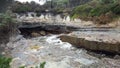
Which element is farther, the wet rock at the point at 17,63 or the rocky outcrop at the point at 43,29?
the rocky outcrop at the point at 43,29

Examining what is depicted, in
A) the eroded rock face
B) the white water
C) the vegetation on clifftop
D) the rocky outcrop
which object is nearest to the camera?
the white water

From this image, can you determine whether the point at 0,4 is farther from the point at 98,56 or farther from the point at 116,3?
the point at 116,3

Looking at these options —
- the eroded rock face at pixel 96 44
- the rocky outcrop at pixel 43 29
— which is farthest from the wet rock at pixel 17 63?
the rocky outcrop at pixel 43 29

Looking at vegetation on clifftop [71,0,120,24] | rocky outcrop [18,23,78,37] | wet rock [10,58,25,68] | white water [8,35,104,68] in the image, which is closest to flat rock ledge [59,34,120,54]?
white water [8,35,104,68]

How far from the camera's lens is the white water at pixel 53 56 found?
11.7 meters

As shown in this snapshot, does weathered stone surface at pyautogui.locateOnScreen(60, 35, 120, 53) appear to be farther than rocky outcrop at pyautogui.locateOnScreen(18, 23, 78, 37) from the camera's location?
No

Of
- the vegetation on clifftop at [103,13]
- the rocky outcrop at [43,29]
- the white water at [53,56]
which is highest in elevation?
the vegetation on clifftop at [103,13]

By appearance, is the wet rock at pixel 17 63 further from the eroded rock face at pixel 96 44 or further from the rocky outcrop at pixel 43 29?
the rocky outcrop at pixel 43 29

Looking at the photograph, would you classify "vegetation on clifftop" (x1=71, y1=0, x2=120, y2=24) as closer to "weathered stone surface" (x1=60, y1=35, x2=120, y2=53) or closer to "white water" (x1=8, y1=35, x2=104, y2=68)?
"weathered stone surface" (x1=60, y1=35, x2=120, y2=53)

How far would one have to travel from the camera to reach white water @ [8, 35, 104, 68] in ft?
38.5

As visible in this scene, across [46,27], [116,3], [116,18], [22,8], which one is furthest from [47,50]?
[22,8]

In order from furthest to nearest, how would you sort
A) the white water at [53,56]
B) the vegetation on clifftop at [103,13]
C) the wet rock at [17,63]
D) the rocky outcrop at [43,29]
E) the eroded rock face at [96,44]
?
the vegetation on clifftop at [103,13] → the rocky outcrop at [43,29] → the eroded rock face at [96,44] → the white water at [53,56] → the wet rock at [17,63]

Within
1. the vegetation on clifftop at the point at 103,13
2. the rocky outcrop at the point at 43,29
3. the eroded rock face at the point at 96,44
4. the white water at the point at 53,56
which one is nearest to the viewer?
the white water at the point at 53,56

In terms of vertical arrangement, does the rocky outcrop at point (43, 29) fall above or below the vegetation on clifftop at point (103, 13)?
below
